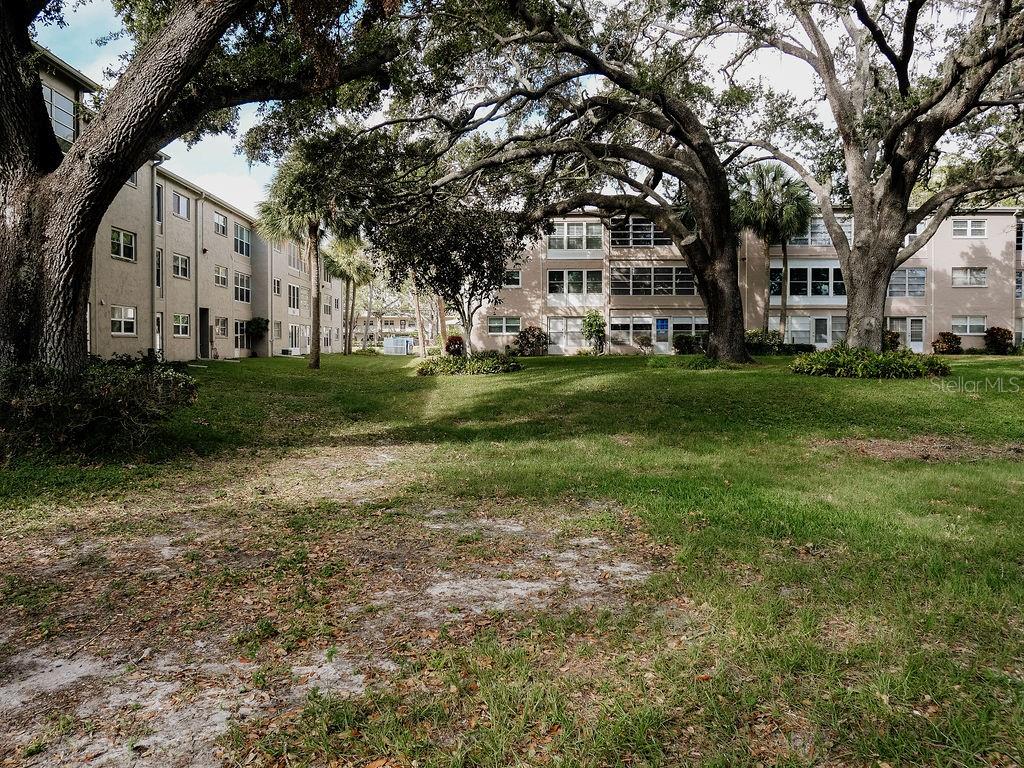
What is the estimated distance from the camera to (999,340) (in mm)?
35094

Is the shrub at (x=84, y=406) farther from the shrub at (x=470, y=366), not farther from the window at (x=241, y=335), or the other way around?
the window at (x=241, y=335)

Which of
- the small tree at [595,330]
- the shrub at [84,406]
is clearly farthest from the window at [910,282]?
the shrub at [84,406]

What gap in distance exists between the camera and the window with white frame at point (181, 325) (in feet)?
88.8

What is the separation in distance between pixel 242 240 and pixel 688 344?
25.3m

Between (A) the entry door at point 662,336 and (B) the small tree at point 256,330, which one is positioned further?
(A) the entry door at point 662,336

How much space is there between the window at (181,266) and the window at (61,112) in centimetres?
817

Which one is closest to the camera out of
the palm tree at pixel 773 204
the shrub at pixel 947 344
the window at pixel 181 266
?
the window at pixel 181 266

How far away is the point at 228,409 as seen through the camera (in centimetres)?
1361

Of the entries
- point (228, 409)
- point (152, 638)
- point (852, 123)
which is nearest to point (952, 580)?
point (152, 638)

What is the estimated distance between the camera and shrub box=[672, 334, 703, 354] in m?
34.4

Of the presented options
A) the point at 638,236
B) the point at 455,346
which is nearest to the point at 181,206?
the point at 455,346

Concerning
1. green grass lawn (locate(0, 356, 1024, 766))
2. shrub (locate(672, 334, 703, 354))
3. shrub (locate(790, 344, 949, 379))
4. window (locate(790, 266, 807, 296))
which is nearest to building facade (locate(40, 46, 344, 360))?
Result: green grass lawn (locate(0, 356, 1024, 766))

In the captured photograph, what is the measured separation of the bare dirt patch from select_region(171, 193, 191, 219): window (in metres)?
27.2

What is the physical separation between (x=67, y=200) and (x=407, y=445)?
18.8 ft
